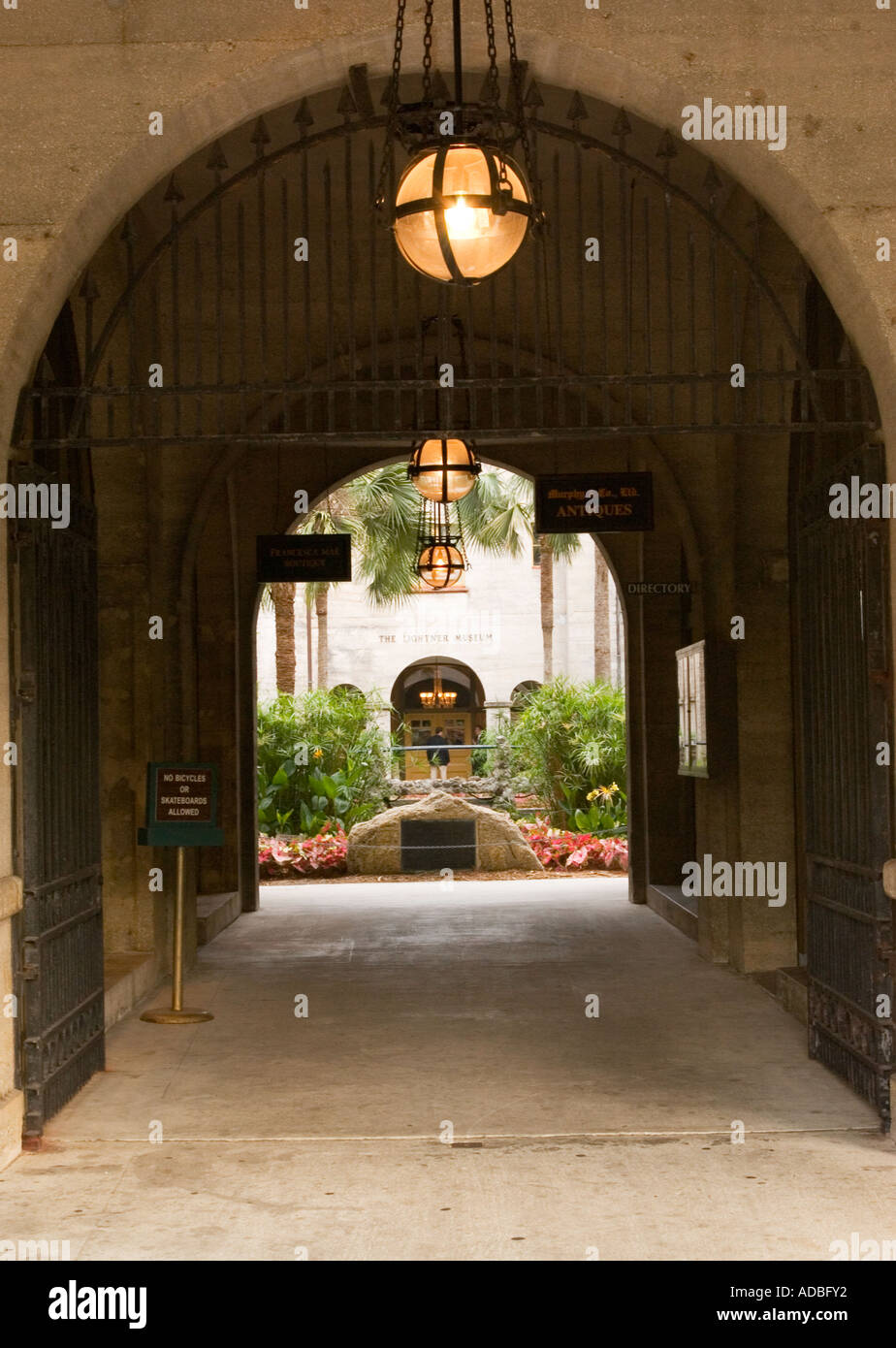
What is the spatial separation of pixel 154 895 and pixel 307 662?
29.8m

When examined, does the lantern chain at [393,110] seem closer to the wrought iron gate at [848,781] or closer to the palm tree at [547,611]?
the wrought iron gate at [848,781]

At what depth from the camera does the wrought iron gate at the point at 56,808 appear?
607 cm

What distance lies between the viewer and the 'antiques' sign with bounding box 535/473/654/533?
11.1m

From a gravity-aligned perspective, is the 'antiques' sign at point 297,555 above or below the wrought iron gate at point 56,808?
above

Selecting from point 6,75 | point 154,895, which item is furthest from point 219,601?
point 6,75

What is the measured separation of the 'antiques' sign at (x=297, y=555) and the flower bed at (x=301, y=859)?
5.53 m

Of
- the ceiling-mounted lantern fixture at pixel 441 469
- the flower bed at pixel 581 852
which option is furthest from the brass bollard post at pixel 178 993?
the flower bed at pixel 581 852

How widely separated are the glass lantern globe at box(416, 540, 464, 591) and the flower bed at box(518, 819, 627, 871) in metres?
4.71

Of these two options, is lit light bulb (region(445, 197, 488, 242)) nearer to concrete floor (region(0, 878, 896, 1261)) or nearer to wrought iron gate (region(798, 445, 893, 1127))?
wrought iron gate (region(798, 445, 893, 1127))

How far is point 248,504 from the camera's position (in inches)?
601

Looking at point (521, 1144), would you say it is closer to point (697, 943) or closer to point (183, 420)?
point (697, 943)

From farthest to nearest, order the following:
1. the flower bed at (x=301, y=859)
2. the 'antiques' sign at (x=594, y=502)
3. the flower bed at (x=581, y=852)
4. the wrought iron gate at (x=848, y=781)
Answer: the flower bed at (x=581, y=852)
the flower bed at (x=301, y=859)
the 'antiques' sign at (x=594, y=502)
the wrought iron gate at (x=848, y=781)

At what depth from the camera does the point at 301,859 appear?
18.1 metres

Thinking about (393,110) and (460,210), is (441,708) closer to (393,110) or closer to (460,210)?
(393,110)
